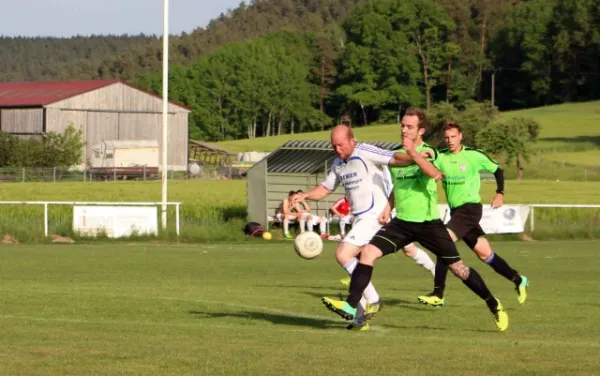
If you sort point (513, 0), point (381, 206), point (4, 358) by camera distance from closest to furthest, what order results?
point (4, 358)
point (381, 206)
point (513, 0)

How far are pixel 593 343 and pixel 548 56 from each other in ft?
434

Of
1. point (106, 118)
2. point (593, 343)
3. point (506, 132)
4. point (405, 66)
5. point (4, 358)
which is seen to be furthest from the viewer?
point (405, 66)

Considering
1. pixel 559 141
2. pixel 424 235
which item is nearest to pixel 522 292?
pixel 424 235

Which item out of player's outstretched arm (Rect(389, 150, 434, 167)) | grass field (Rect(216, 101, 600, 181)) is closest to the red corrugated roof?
grass field (Rect(216, 101, 600, 181))

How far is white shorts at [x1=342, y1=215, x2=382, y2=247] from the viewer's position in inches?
437

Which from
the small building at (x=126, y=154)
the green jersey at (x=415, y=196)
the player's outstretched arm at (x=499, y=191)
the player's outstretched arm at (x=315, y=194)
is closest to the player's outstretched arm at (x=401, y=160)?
the green jersey at (x=415, y=196)

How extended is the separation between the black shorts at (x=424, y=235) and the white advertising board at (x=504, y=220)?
23.6 meters

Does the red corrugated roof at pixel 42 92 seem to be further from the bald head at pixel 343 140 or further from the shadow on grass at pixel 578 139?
the bald head at pixel 343 140

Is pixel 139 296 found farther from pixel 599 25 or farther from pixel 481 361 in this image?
pixel 599 25

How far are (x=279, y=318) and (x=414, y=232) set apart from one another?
2.01 metres

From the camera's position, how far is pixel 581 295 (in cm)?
1559

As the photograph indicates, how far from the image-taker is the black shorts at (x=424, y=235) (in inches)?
432

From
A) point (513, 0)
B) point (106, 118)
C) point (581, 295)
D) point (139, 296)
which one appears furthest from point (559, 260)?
point (513, 0)

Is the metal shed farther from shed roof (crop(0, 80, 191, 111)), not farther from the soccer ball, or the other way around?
shed roof (crop(0, 80, 191, 111))
